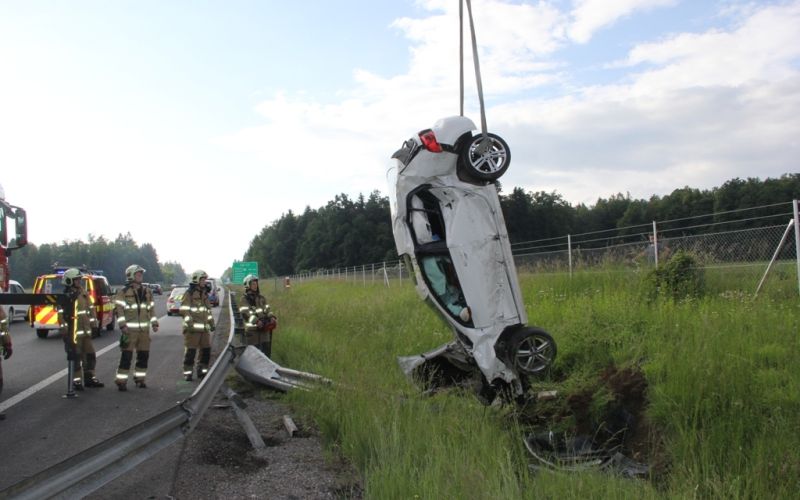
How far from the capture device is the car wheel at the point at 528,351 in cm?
437

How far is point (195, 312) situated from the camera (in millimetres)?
9680

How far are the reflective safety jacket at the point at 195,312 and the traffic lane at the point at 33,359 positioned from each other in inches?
87.5

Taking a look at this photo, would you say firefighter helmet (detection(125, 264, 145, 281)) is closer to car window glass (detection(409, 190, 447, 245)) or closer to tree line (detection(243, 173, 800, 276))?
car window glass (detection(409, 190, 447, 245))

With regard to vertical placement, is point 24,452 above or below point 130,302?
below

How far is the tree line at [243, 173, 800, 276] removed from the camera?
3422cm

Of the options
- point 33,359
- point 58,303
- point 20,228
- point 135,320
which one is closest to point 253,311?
point 135,320

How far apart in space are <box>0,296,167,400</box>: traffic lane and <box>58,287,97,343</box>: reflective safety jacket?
1002 millimetres

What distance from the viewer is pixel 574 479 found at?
3715 mm

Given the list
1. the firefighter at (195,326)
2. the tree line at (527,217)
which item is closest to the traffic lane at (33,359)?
the firefighter at (195,326)

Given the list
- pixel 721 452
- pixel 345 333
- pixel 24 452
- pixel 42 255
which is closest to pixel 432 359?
pixel 721 452

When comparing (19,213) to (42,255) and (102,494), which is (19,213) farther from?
(42,255)

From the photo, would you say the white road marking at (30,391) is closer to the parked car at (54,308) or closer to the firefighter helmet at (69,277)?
the firefighter helmet at (69,277)

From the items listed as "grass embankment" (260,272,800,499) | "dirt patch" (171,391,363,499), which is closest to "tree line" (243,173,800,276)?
"grass embankment" (260,272,800,499)

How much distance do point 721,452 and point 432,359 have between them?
7.49 ft
